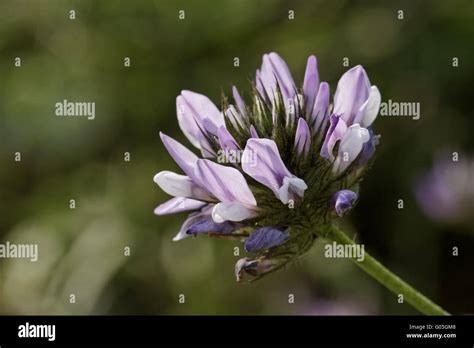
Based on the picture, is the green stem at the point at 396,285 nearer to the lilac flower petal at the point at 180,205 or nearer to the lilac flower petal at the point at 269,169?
the lilac flower petal at the point at 269,169

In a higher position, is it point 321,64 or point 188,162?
point 321,64

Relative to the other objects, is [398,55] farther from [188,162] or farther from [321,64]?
[188,162]

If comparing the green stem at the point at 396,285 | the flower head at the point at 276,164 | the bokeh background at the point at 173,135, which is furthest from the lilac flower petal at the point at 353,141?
the bokeh background at the point at 173,135

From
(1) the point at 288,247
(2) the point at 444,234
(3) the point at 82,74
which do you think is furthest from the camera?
(3) the point at 82,74

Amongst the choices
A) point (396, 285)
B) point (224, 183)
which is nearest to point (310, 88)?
point (224, 183)

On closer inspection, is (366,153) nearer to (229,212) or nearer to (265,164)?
(265,164)

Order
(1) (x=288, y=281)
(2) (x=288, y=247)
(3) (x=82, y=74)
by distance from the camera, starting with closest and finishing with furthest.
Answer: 1. (2) (x=288, y=247)
2. (1) (x=288, y=281)
3. (3) (x=82, y=74)

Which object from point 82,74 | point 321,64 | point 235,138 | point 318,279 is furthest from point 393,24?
point 235,138
